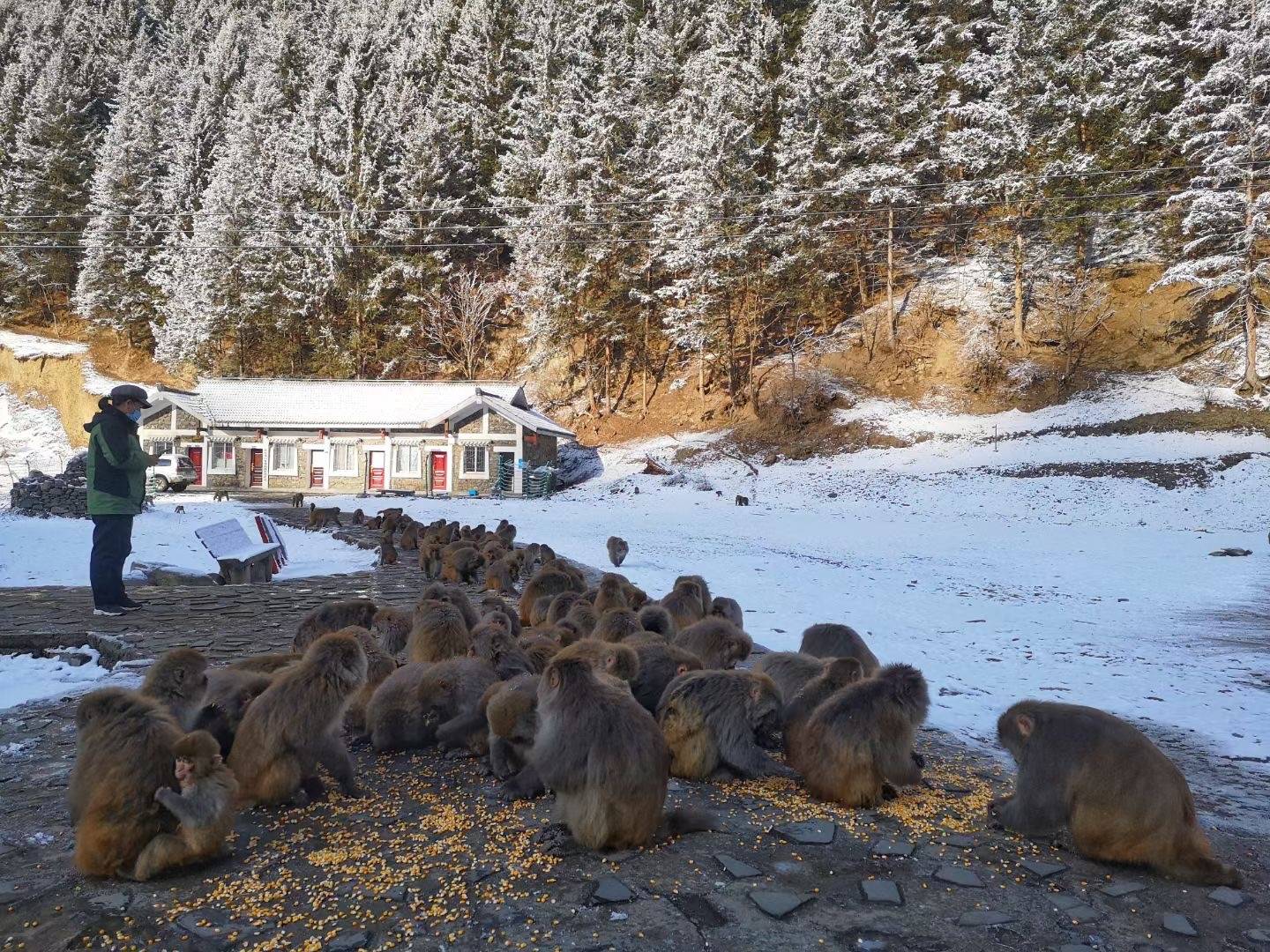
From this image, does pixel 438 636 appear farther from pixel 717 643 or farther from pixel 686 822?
pixel 686 822

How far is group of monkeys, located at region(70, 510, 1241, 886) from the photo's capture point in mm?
3129

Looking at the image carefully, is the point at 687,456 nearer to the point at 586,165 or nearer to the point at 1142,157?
the point at 586,165

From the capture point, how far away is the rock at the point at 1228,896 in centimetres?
308

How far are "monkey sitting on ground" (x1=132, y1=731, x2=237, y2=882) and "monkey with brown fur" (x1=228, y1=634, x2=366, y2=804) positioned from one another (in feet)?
1.81

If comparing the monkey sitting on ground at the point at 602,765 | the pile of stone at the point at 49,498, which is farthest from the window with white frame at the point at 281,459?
the monkey sitting on ground at the point at 602,765

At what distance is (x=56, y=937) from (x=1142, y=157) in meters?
49.6

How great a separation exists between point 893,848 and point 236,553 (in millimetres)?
10321

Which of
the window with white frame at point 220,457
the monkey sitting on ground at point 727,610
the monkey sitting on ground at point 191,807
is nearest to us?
the monkey sitting on ground at point 191,807

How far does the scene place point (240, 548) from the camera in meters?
11.5

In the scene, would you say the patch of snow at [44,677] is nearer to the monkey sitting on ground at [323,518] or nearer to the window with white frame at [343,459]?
the monkey sitting on ground at [323,518]

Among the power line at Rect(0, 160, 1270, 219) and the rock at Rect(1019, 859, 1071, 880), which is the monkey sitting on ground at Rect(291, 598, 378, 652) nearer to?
the rock at Rect(1019, 859, 1071, 880)

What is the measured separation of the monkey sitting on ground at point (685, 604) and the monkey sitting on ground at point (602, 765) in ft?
12.4

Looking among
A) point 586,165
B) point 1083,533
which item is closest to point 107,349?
point 586,165

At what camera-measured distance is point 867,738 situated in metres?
4.02
